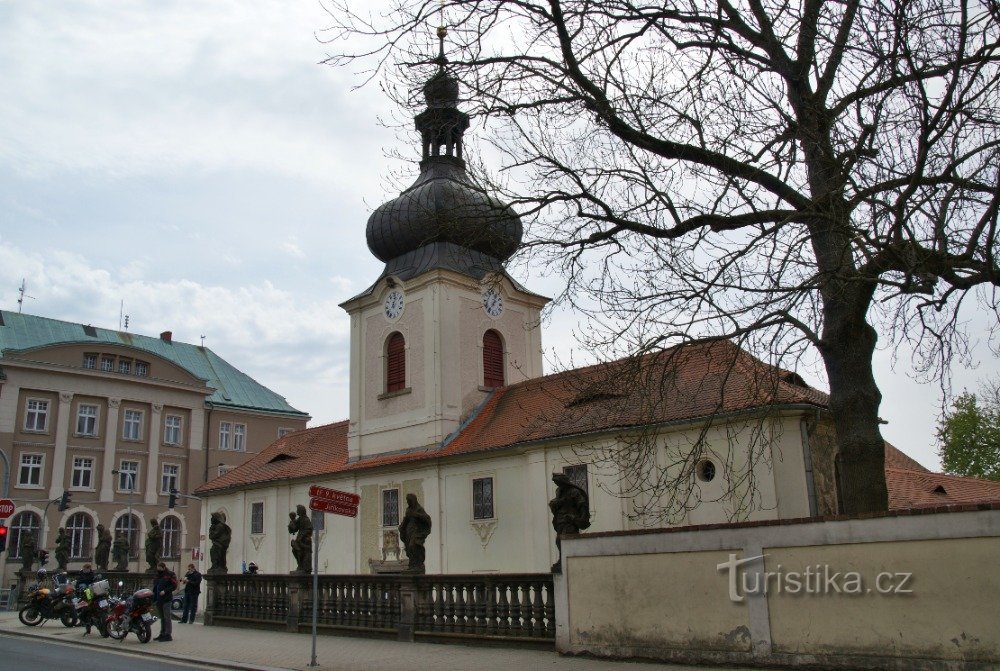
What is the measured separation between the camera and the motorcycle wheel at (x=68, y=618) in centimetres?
2030

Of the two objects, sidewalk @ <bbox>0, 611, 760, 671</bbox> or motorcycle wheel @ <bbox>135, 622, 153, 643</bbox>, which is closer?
sidewalk @ <bbox>0, 611, 760, 671</bbox>

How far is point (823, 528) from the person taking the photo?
1068 centimetres

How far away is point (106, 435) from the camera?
47969 mm

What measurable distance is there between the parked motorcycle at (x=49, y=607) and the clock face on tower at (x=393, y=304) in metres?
13.5

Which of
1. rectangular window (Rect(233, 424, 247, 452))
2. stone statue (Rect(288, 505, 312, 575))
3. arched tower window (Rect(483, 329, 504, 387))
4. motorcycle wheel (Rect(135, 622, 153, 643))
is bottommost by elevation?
motorcycle wheel (Rect(135, 622, 153, 643))

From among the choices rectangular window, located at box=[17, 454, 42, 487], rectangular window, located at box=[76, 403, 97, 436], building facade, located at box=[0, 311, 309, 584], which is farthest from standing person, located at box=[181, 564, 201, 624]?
rectangular window, located at box=[76, 403, 97, 436]

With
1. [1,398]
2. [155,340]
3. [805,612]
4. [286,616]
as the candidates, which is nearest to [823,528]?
[805,612]

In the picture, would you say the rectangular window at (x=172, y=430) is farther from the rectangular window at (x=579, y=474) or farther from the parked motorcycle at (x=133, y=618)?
the parked motorcycle at (x=133, y=618)

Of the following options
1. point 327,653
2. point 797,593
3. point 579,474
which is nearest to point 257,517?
point 579,474

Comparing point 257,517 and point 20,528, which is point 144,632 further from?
point 20,528

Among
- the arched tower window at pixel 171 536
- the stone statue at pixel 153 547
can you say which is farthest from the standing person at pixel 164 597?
the arched tower window at pixel 171 536

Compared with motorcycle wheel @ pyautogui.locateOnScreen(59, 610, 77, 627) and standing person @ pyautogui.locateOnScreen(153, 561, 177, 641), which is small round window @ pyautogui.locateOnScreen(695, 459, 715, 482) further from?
motorcycle wheel @ pyautogui.locateOnScreen(59, 610, 77, 627)

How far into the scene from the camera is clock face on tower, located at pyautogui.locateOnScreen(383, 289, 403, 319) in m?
30.6

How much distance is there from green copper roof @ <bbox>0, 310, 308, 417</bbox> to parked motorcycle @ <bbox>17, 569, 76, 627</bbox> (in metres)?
28.2
